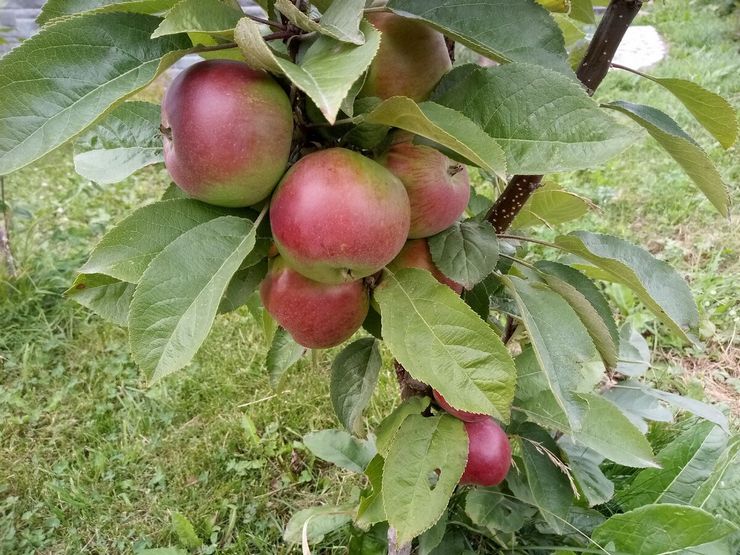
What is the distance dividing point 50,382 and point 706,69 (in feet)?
14.2

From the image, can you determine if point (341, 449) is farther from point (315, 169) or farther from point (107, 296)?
point (315, 169)

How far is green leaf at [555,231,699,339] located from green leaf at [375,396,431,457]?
31 centimetres

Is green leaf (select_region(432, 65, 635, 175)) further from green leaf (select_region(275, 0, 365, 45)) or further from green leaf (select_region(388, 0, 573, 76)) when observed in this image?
green leaf (select_region(275, 0, 365, 45))

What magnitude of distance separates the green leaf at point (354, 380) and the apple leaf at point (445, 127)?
428 millimetres

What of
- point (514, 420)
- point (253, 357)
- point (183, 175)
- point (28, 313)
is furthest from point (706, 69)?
point (183, 175)

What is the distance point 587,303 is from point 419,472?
1.09 feet

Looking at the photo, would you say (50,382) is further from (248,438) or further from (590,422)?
(590,422)

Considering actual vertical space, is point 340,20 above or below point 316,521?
Result: above

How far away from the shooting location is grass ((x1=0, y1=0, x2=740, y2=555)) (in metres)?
1.70

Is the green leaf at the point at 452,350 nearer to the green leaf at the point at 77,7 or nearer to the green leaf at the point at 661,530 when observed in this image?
the green leaf at the point at 77,7

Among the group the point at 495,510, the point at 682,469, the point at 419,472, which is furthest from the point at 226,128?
the point at 682,469

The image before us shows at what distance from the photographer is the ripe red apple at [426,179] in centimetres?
68

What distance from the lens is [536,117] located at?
24.8 inches

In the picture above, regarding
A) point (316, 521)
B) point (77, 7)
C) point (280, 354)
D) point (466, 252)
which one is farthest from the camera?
point (316, 521)
